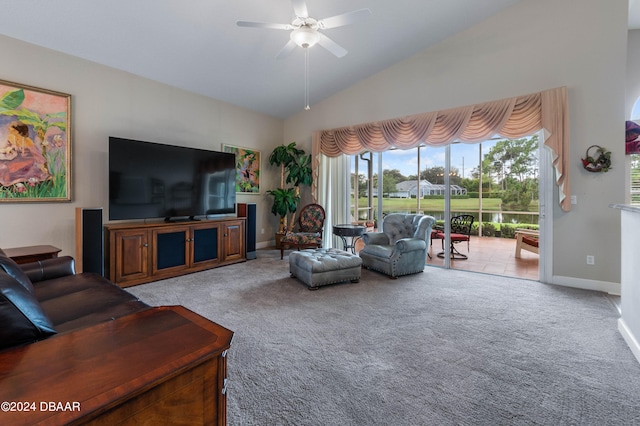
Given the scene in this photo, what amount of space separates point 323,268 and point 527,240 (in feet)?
11.8

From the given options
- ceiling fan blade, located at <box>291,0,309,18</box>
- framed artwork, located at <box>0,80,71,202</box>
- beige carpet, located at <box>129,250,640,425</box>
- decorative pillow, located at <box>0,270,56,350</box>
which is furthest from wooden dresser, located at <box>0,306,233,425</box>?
framed artwork, located at <box>0,80,71,202</box>

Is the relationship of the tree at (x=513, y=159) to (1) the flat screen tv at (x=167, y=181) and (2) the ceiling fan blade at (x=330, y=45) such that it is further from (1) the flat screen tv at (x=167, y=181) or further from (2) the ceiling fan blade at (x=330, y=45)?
(1) the flat screen tv at (x=167, y=181)

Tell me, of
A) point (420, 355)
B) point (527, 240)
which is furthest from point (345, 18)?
point (527, 240)

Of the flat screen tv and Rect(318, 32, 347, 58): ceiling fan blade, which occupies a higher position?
Rect(318, 32, 347, 58): ceiling fan blade

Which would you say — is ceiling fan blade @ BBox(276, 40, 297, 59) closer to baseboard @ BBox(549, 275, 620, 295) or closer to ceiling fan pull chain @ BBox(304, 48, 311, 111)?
ceiling fan pull chain @ BBox(304, 48, 311, 111)

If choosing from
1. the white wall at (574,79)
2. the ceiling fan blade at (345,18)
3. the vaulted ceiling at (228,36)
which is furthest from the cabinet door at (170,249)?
the white wall at (574,79)

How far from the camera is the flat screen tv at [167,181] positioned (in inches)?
144

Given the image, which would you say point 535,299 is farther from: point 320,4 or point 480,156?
point 320,4

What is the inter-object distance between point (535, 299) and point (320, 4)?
4.14m

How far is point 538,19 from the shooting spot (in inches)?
149

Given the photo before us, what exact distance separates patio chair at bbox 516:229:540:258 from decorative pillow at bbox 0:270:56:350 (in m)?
5.66

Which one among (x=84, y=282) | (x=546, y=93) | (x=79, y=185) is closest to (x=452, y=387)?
(x=84, y=282)

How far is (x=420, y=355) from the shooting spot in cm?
204

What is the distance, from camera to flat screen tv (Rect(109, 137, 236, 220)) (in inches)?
144
